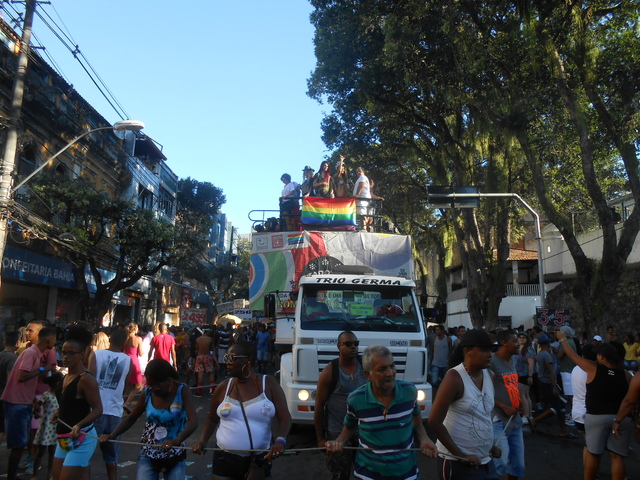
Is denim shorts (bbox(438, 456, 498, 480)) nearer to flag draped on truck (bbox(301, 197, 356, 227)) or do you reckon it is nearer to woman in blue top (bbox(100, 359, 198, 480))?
woman in blue top (bbox(100, 359, 198, 480))

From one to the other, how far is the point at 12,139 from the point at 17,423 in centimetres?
886

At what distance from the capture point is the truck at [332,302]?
311 inches

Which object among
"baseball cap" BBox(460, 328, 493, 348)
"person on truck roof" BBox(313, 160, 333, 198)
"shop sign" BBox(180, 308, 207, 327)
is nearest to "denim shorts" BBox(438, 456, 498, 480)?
"baseball cap" BBox(460, 328, 493, 348)

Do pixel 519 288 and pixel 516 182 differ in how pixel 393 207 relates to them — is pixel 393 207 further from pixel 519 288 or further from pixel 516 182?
Result: pixel 519 288

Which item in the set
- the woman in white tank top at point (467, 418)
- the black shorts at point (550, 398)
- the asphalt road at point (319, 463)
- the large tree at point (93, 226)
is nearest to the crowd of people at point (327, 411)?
the woman in white tank top at point (467, 418)

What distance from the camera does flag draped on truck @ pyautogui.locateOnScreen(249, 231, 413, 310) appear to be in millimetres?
10828

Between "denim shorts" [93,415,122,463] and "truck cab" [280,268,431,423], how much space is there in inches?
102

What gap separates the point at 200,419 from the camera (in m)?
10.8

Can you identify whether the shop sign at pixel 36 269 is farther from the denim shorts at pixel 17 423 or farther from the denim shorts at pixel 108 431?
the denim shorts at pixel 108 431

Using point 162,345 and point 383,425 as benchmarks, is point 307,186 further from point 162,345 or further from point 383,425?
point 383,425

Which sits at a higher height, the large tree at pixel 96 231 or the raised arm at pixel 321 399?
the large tree at pixel 96 231

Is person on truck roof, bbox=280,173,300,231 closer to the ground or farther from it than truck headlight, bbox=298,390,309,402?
farther from it

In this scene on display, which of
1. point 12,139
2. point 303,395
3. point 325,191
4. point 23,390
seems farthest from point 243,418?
point 12,139

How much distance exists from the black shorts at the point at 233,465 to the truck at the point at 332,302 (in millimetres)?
3630
